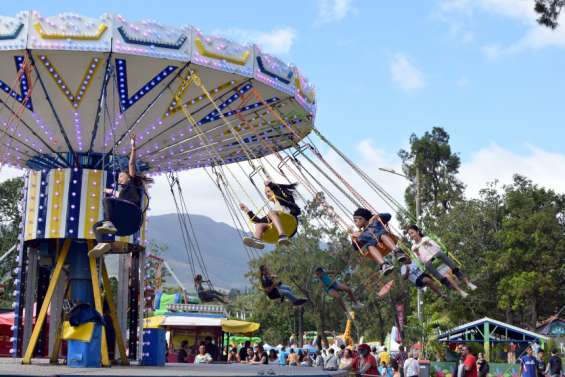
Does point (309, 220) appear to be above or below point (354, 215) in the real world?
above

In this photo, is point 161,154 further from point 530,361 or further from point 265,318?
point 265,318

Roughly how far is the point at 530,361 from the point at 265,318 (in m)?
42.0

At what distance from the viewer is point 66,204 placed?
17.9 meters

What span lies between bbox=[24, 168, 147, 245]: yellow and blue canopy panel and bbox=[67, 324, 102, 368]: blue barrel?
7.81 ft

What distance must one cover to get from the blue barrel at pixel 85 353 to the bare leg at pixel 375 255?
18.7 ft

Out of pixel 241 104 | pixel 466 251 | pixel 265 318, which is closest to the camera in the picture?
→ pixel 241 104

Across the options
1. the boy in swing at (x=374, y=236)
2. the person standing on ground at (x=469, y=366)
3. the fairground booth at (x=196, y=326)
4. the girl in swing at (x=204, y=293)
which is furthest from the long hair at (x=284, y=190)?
the fairground booth at (x=196, y=326)

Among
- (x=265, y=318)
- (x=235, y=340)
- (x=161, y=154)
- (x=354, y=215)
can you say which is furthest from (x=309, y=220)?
(x=354, y=215)

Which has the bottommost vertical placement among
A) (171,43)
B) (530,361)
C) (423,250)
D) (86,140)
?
(530,361)

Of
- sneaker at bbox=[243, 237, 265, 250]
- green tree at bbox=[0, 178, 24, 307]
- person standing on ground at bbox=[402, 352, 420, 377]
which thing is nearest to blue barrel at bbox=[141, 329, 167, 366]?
sneaker at bbox=[243, 237, 265, 250]

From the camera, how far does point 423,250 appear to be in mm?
16172

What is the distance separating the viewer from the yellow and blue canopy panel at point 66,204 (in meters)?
17.7

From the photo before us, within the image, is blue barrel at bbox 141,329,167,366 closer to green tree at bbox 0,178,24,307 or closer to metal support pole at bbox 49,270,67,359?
metal support pole at bbox 49,270,67,359

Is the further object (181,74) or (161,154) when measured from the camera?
(161,154)
